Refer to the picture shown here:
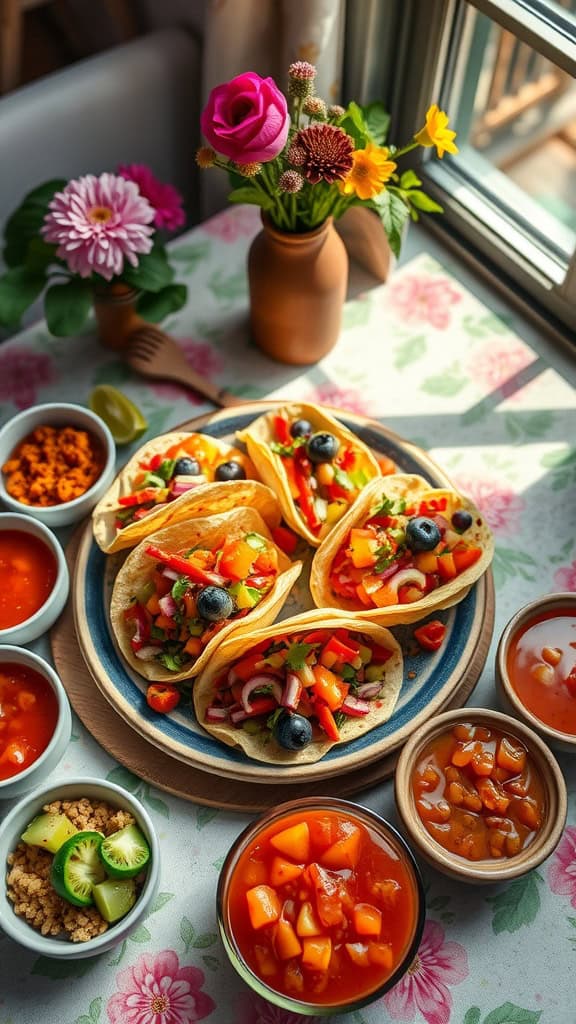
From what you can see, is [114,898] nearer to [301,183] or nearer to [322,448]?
[322,448]

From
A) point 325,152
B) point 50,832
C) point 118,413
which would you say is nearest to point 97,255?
point 118,413

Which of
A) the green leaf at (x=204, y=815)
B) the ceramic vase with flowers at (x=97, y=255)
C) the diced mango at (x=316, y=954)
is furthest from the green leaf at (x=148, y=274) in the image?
the diced mango at (x=316, y=954)

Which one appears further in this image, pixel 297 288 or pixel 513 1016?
pixel 297 288

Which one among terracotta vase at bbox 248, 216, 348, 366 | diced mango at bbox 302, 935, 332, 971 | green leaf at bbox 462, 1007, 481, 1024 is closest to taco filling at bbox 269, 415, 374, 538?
terracotta vase at bbox 248, 216, 348, 366

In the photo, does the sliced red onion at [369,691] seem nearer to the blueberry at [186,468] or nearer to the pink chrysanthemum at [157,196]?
the blueberry at [186,468]

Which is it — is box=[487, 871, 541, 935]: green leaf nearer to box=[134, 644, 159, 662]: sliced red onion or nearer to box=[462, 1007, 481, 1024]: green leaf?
box=[462, 1007, 481, 1024]: green leaf
